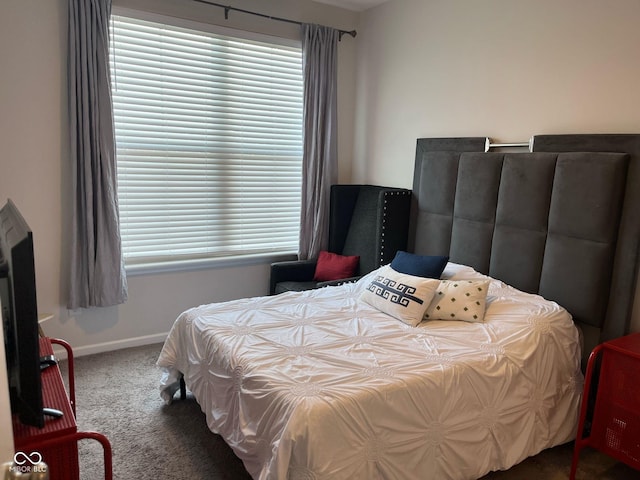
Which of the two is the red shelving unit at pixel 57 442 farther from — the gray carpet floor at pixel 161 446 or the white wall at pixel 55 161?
the white wall at pixel 55 161

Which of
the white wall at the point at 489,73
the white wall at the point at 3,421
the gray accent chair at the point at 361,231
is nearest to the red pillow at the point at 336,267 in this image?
the gray accent chair at the point at 361,231

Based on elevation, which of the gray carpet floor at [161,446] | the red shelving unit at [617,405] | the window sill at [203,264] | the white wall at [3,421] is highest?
the white wall at [3,421]

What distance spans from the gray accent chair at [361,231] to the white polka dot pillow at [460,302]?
0.95 meters

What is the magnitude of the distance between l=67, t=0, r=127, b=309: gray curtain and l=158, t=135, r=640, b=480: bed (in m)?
0.99

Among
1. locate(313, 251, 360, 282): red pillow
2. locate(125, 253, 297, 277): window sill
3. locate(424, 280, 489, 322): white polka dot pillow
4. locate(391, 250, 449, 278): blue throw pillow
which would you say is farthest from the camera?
locate(313, 251, 360, 282): red pillow

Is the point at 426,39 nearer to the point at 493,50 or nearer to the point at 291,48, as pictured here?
the point at 493,50

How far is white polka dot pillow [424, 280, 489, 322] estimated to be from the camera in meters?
2.46

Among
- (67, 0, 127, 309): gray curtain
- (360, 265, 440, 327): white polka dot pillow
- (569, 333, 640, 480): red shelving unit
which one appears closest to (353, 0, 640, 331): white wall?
(569, 333, 640, 480): red shelving unit

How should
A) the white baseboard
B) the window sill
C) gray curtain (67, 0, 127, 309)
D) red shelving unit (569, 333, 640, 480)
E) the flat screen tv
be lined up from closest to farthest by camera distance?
the flat screen tv < red shelving unit (569, 333, 640, 480) < gray curtain (67, 0, 127, 309) < the white baseboard < the window sill

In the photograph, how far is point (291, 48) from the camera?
3.83 meters

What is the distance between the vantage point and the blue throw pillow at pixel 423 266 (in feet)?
9.25

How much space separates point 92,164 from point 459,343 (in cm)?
252

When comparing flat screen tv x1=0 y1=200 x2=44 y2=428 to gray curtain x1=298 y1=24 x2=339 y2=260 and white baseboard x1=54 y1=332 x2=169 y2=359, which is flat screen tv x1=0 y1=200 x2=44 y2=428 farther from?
gray curtain x1=298 y1=24 x2=339 y2=260

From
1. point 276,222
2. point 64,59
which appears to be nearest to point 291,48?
point 276,222
